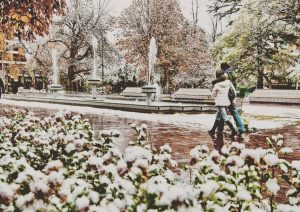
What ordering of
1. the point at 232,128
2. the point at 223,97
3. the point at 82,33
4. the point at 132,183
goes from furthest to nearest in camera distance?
the point at 82,33 < the point at 223,97 < the point at 232,128 < the point at 132,183

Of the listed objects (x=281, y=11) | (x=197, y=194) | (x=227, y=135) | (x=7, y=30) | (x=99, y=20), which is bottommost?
(x=227, y=135)

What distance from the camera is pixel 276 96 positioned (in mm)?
29078

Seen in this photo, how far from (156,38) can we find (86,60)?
9.01m

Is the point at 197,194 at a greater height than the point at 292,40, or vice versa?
the point at 292,40

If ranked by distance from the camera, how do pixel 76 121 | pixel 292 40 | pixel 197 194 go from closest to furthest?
pixel 197 194 < pixel 76 121 < pixel 292 40

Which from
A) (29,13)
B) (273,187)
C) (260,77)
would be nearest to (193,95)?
(260,77)

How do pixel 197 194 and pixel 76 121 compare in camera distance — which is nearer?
pixel 197 194

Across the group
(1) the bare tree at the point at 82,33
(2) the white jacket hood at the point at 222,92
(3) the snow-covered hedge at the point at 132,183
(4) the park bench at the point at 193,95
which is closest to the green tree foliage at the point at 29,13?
(3) the snow-covered hedge at the point at 132,183

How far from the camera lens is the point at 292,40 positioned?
25656 mm

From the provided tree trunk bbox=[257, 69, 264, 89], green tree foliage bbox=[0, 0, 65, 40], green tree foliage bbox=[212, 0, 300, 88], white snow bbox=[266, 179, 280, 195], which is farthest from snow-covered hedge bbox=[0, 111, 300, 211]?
tree trunk bbox=[257, 69, 264, 89]

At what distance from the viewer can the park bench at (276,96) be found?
92.3 feet

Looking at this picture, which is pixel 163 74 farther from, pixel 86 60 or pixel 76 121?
pixel 76 121

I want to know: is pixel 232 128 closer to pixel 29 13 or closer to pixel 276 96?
pixel 29 13

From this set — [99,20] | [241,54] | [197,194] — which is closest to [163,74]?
[99,20]
